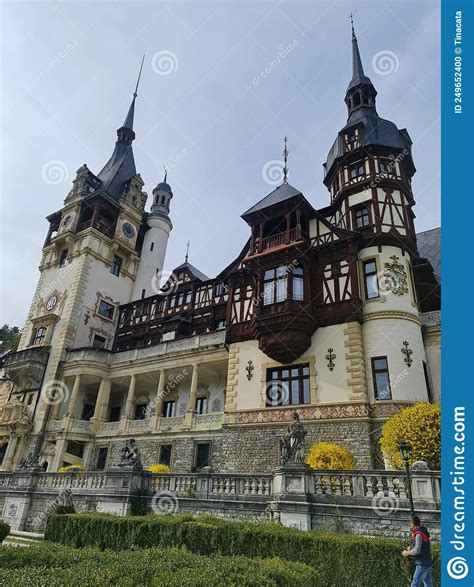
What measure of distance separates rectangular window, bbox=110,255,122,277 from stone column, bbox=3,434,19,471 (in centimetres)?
1582

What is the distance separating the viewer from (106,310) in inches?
1384

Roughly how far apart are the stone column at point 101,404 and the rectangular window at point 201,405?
7.14 meters

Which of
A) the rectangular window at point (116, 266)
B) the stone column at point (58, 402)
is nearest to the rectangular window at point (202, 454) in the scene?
the stone column at point (58, 402)

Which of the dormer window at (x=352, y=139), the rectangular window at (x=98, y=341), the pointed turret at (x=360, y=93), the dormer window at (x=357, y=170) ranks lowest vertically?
the rectangular window at (x=98, y=341)

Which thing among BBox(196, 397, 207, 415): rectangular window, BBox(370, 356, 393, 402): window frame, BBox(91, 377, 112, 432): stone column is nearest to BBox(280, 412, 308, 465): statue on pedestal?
BBox(370, 356, 393, 402): window frame

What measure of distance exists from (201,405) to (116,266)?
690 inches

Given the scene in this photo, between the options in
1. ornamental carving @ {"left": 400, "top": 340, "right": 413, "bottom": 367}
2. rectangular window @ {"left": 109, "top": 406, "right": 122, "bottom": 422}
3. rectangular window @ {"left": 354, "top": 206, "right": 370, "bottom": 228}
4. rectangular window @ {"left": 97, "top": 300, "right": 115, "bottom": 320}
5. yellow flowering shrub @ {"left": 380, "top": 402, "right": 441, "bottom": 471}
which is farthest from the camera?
rectangular window @ {"left": 97, "top": 300, "right": 115, "bottom": 320}

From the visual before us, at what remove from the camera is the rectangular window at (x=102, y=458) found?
88.0 feet

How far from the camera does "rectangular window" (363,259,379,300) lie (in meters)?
19.9

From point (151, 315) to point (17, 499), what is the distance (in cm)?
1699

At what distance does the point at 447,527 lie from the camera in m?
4.52

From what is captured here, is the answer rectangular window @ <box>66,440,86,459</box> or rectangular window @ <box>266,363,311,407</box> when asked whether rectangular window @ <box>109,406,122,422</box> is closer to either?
rectangular window @ <box>66,440,86,459</box>

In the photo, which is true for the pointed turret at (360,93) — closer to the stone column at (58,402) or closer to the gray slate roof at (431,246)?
the gray slate roof at (431,246)

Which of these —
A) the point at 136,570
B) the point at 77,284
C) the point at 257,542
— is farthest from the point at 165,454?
the point at 136,570
